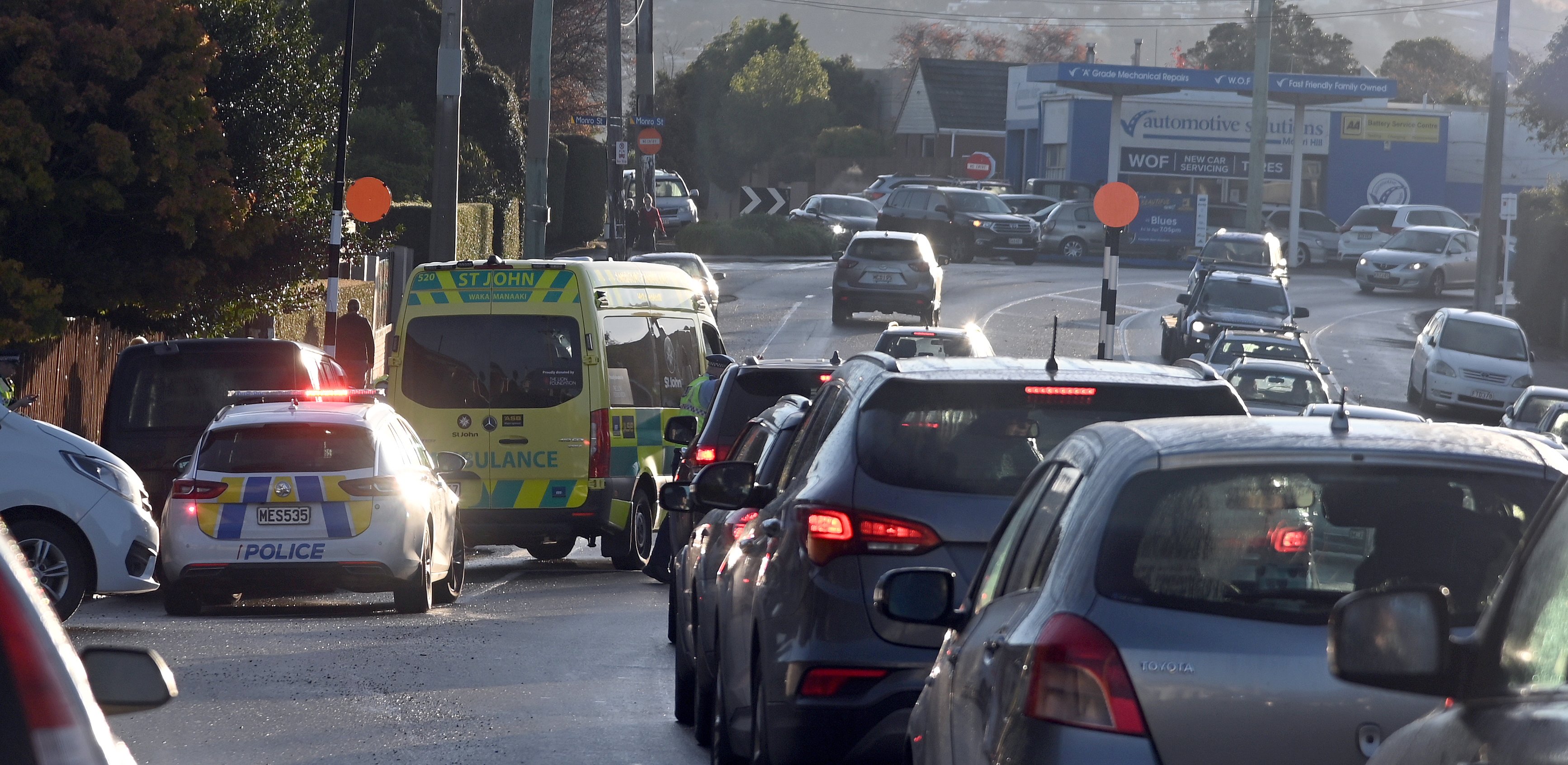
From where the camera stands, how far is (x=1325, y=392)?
25.0 meters

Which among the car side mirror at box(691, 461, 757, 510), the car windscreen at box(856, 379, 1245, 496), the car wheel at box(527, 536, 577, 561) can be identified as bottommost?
the car wheel at box(527, 536, 577, 561)

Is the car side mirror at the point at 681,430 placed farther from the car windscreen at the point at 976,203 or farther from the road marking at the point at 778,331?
the car windscreen at the point at 976,203

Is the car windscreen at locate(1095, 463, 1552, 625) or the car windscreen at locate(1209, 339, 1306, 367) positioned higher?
the car windscreen at locate(1095, 463, 1552, 625)

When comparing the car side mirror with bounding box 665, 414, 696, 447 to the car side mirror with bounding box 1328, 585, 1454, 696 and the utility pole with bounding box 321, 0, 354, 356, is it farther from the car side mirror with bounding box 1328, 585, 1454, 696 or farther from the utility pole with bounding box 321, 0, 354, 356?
the car side mirror with bounding box 1328, 585, 1454, 696

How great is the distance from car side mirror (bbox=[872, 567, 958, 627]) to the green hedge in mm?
47306

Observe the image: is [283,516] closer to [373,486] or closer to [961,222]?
[373,486]

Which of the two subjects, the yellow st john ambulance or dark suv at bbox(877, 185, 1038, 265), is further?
dark suv at bbox(877, 185, 1038, 265)

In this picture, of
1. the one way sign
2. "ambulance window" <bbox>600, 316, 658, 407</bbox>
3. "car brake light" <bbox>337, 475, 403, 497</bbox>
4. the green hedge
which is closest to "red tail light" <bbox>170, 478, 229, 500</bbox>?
"car brake light" <bbox>337, 475, 403, 497</bbox>

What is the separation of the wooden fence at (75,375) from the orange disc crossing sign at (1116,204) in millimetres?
9253

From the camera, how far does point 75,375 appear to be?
19.5m

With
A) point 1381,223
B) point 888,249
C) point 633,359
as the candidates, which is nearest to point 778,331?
point 888,249

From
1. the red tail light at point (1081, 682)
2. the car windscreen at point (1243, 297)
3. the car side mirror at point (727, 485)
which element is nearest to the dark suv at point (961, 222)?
the car windscreen at point (1243, 297)

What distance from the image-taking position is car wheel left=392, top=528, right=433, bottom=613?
13.1 meters

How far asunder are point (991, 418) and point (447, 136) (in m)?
20.1
